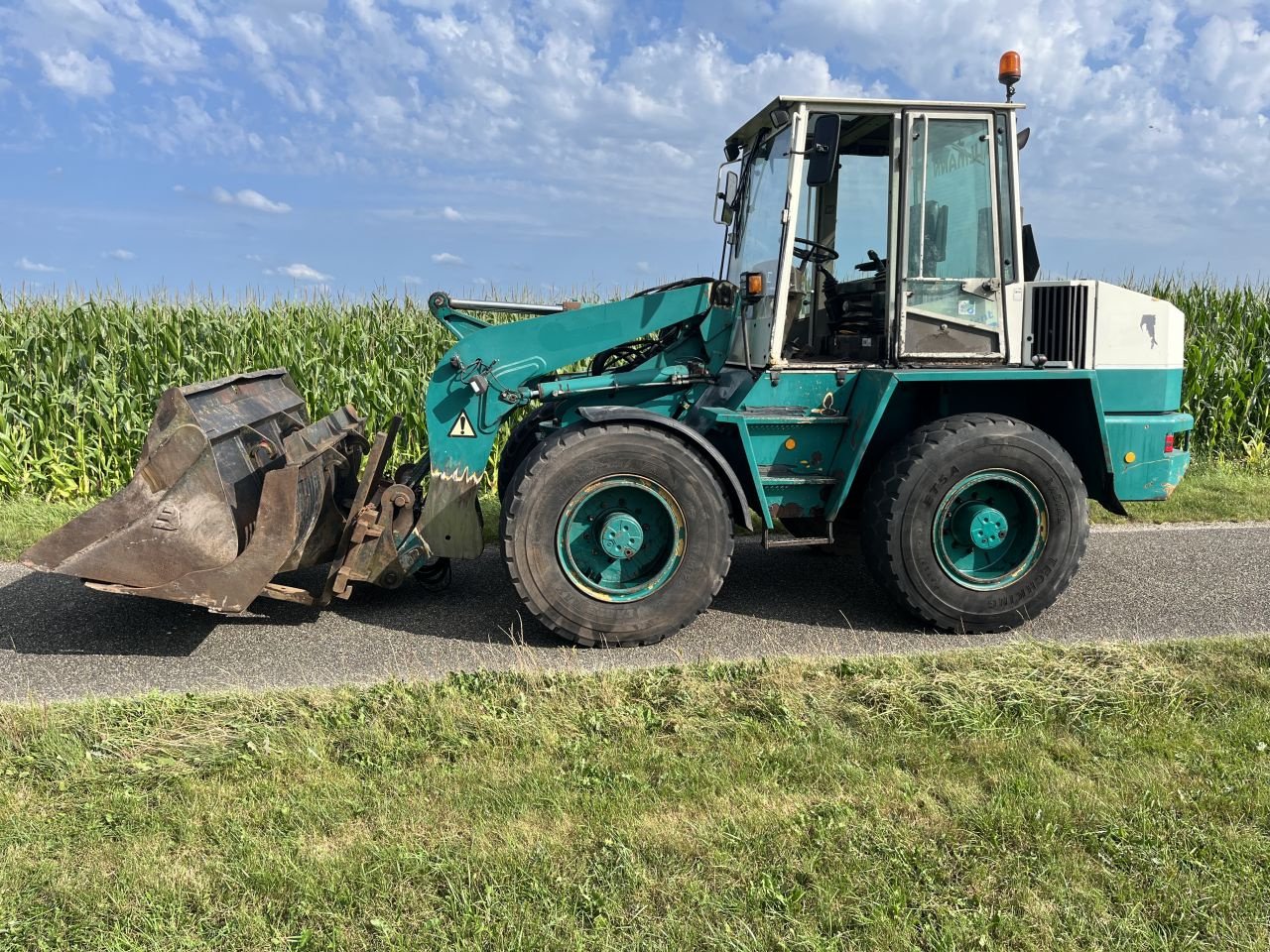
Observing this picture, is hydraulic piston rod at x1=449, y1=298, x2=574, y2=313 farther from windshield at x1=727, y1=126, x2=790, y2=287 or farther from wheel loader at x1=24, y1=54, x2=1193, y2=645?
windshield at x1=727, y1=126, x2=790, y2=287

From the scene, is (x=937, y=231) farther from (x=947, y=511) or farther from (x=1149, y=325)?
(x=947, y=511)

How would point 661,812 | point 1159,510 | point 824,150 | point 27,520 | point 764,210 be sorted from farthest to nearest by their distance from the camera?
point 1159,510 → point 27,520 → point 764,210 → point 824,150 → point 661,812

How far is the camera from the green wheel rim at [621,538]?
16.3 ft

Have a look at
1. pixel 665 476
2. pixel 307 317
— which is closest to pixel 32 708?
pixel 665 476

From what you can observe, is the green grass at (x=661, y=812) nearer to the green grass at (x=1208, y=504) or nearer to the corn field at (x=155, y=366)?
the green grass at (x=1208, y=504)

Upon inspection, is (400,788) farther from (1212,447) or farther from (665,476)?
(1212,447)

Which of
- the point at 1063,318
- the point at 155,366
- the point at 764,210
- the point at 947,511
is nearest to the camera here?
the point at 947,511

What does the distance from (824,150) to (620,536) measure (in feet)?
7.24

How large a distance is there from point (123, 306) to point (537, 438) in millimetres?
5650

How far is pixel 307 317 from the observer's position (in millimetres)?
9812

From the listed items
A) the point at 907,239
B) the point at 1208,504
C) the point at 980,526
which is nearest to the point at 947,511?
the point at 980,526

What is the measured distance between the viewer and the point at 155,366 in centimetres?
911

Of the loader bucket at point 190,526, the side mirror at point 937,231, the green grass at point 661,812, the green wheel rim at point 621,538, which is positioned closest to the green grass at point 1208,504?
the side mirror at point 937,231

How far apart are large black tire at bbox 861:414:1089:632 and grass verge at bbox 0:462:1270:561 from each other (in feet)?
10.4
